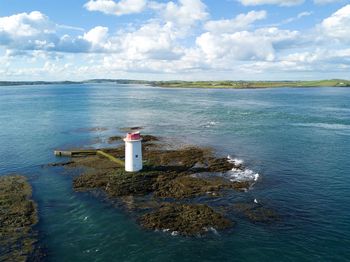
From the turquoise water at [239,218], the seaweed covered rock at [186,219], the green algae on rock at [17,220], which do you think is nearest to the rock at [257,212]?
the turquoise water at [239,218]

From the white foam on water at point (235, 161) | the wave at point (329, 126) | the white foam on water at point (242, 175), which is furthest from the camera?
the wave at point (329, 126)

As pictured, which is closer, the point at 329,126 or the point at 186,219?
the point at 186,219

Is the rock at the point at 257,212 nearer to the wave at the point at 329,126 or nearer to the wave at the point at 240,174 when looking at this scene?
the wave at the point at 240,174

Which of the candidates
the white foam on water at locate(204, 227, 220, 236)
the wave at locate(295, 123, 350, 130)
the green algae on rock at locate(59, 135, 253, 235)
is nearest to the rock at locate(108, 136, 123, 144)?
the green algae on rock at locate(59, 135, 253, 235)

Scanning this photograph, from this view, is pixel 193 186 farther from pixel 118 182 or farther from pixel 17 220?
pixel 17 220

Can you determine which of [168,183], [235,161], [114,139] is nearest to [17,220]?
[168,183]

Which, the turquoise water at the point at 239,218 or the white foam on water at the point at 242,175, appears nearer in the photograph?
the turquoise water at the point at 239,218

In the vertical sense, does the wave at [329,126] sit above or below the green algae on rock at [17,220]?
above

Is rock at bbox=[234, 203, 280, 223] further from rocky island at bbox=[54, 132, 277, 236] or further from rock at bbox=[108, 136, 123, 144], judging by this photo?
rock at bbox=[108, 136, 123, 144]
